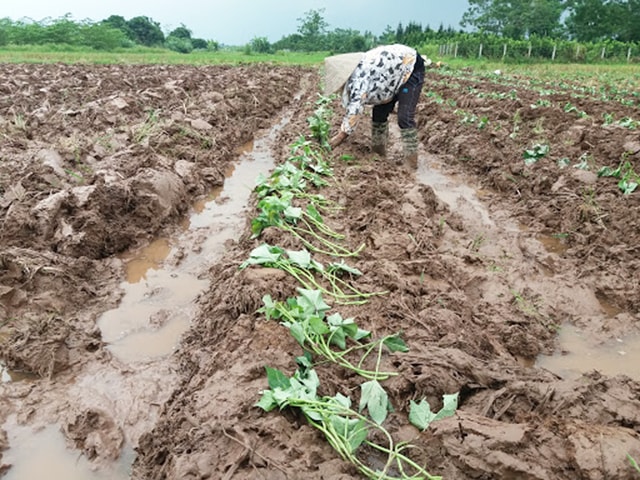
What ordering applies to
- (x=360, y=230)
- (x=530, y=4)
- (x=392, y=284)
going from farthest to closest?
(x=530, y=4) < (x=360, y=230) < (x=392, y=284)

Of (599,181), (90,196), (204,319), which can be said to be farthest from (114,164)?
(599,181)

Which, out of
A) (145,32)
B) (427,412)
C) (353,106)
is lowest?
(427,412)

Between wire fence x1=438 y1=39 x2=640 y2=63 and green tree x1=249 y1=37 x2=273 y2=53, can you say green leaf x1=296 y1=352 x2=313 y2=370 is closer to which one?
wire fence x1=438 y1=39 x2=640 y2=63

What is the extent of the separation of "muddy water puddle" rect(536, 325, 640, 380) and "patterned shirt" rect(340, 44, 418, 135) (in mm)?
3649

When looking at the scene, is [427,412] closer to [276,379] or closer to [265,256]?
[276,379]

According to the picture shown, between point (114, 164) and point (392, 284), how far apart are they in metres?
4.06

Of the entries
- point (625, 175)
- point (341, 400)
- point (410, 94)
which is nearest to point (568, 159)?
point (625, 175)

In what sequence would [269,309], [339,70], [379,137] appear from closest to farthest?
1. [269,309]
2. [339,70]
3. [379,137]

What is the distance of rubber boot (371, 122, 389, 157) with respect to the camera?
22.6 feet

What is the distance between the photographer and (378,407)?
2.20 meters

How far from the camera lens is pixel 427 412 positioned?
2.25 m

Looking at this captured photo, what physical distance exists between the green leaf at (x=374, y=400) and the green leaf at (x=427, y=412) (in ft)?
0.43

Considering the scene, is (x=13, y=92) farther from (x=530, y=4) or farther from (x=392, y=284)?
(x=530, y=4)

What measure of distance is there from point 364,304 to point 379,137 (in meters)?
4.36
